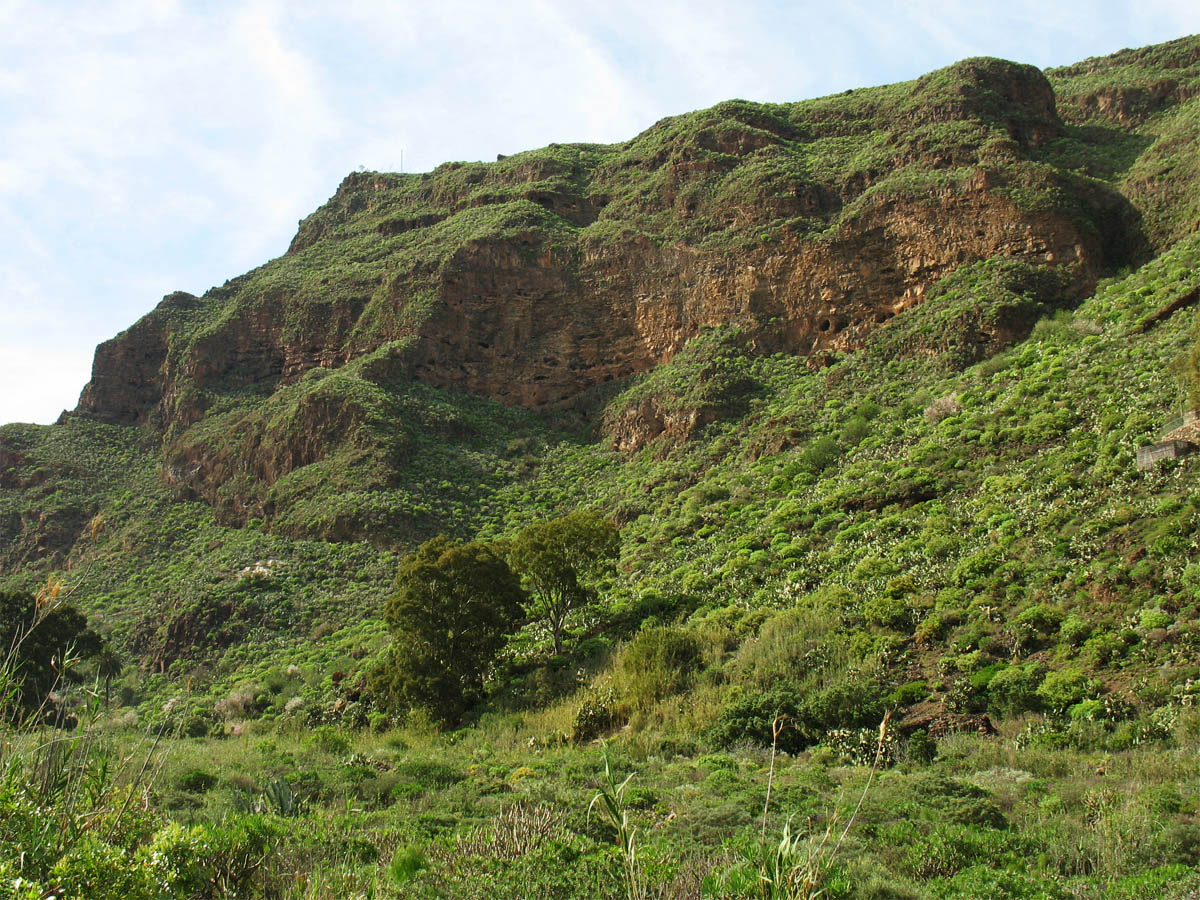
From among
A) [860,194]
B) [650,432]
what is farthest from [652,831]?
[860,194]

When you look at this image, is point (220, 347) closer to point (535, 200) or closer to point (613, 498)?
point (535, 200)

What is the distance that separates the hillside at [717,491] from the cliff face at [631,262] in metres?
0.27

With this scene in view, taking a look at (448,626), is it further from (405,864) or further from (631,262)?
(631,262)

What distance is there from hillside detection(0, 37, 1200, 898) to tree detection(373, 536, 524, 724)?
1.02 m

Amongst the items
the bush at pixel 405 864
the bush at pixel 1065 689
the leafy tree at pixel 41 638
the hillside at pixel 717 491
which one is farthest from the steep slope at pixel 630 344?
the bush at pixel 405 864

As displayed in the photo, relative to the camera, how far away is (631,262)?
5250 cm

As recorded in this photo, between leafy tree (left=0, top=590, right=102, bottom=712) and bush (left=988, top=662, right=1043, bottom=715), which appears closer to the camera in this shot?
bush (left=988, top=662, right=1043, bottom=715)

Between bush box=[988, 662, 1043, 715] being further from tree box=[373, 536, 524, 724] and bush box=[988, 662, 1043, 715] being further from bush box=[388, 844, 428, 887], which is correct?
tree box=[373, 536, 524, 724]

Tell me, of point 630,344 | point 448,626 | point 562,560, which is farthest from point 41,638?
point 630,344

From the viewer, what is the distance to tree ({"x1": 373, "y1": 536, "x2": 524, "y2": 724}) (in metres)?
23.8

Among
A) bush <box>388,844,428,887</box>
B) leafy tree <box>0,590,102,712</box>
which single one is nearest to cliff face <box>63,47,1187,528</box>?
leafy tree <box>0,590,102,712</box>

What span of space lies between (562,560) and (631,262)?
30358 millimetres

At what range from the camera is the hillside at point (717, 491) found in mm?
11164

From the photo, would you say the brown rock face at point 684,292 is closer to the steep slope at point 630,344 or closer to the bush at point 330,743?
the steep slope at point 630,344
